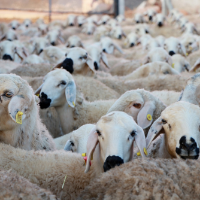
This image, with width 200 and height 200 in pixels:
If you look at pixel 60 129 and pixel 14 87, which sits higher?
pixel 14 87

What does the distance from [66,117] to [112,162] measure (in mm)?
2128

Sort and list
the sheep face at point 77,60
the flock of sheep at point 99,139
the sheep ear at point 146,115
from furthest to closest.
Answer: the sheep face at point 77,60
the sheep ear at point 146,115
the flock of sheep at point 99,139

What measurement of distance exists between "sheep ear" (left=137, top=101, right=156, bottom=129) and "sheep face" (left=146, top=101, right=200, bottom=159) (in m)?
0.65

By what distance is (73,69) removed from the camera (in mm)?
5594

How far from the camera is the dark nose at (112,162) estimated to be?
2301 millimetres

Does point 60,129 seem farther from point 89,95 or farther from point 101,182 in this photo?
point 101,182

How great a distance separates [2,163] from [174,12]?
17.2 m

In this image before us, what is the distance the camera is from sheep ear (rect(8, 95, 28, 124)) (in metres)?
2.82

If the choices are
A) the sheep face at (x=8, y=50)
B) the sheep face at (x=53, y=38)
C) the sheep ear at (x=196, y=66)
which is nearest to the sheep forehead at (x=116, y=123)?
the sheep ear at (x=196, y=66)

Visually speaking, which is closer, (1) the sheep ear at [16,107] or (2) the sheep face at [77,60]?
(1) the sheep ear at [16,107]

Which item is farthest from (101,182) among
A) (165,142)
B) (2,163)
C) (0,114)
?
(0,114)

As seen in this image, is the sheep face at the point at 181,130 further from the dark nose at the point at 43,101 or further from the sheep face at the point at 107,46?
the sheep face at the point at 107,46

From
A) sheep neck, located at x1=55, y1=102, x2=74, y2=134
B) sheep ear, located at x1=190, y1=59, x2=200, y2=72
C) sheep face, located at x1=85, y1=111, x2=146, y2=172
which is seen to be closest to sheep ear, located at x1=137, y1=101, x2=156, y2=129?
sheep face, located at x1=85, y1=111, x2=146, y2=172

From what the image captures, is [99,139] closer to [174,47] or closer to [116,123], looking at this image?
[116,123]
